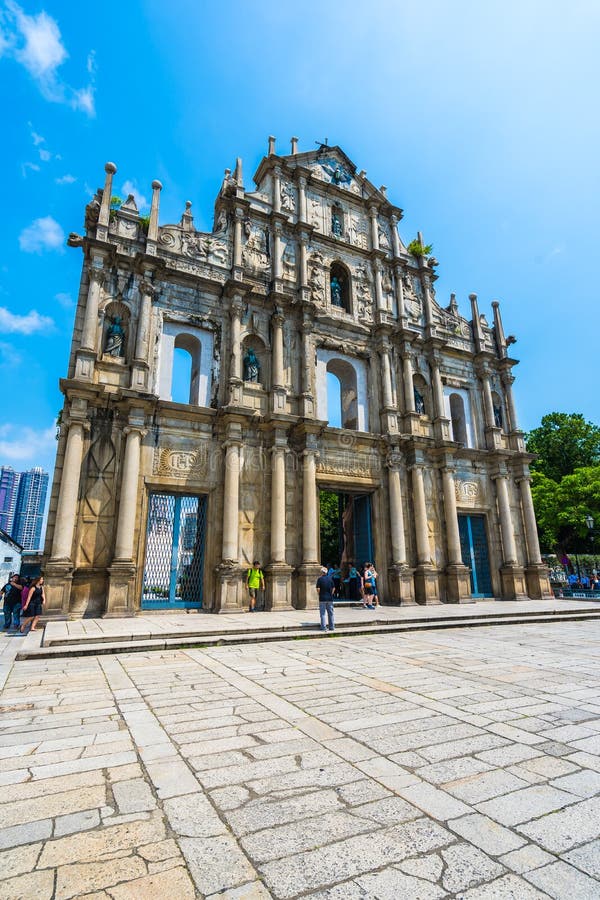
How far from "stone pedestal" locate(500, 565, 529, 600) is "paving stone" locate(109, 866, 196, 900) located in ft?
62.7

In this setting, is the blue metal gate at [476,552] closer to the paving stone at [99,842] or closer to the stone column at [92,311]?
the stone column at [92,311]

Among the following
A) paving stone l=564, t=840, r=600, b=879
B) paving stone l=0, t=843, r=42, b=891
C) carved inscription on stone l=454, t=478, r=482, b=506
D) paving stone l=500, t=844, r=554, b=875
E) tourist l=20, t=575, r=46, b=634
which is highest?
carved inscription on stone l=454, t=478, r=482, b=506

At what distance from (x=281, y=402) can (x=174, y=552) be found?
5982mm

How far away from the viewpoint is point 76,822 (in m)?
2.85

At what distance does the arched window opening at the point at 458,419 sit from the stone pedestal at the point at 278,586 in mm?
10671

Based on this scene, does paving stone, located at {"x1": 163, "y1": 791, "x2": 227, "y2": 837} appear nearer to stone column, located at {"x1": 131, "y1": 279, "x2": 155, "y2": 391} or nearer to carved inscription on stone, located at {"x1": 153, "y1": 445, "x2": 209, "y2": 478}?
carved inscription on stone, located at {"x1": 153, "y1": 445, "x2": 209, "y2": 478}

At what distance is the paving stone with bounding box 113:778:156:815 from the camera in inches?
118

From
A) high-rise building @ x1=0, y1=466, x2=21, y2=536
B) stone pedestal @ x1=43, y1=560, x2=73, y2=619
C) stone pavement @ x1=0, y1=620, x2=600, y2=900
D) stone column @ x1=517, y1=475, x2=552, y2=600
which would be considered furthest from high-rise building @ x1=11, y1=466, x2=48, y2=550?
stone pavement @ x1=0, y1=620, x2=600, y2=900

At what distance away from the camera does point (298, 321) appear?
57.9 feet

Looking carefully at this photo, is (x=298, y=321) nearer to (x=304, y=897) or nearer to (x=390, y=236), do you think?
(x=390, y=236)

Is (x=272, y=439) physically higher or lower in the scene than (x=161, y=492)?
higher

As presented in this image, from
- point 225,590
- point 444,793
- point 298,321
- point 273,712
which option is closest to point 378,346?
point 298,321

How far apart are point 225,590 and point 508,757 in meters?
10.8

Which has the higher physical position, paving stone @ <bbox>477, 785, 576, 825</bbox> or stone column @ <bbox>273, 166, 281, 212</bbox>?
stone column @ <bbox>273, 166, 281, 212</bbox>
